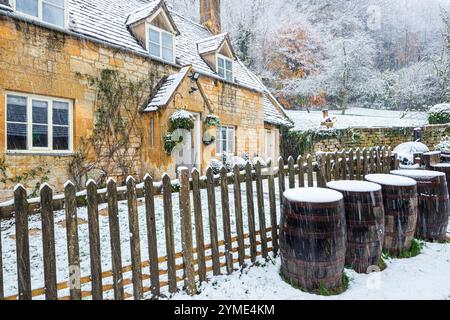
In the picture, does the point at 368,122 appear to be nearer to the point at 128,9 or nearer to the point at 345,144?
the point at 345,144

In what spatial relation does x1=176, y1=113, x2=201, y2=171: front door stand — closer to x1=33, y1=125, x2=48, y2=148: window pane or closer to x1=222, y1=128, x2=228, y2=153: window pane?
x1=222, y1=128, x2=228, y2=153: window pane

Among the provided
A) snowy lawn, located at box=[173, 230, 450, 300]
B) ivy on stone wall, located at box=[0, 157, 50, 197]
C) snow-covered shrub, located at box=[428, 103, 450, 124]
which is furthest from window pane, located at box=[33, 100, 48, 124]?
snow-covered shrub, located at box=[428, 103, 450, 124]

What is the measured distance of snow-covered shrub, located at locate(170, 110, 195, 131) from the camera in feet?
29.2

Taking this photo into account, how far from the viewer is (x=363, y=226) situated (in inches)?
128

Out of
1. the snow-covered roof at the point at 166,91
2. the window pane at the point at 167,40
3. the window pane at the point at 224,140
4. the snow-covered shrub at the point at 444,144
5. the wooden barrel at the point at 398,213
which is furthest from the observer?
the window pane at the point at 224,140

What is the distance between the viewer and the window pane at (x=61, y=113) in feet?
23.3

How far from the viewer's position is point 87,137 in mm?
7637

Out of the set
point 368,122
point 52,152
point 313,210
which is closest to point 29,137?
point 52,152

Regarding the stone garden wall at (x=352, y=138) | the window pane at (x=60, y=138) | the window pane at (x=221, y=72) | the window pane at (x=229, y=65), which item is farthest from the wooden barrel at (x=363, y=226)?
the stone garden wall at (x=352, y=138)

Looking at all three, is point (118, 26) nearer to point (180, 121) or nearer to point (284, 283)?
point (180, 121)

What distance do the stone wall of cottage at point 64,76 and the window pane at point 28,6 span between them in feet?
1.25

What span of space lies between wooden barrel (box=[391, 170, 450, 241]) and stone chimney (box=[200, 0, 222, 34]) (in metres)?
15.1

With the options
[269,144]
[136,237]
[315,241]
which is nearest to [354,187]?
[315,241]

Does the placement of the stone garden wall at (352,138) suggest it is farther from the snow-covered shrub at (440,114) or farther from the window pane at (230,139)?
the window pane at (230,139)
